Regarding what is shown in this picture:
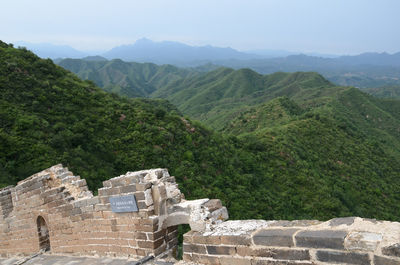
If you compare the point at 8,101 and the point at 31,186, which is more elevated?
the point at 8,101

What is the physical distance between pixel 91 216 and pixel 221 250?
10.3 feet

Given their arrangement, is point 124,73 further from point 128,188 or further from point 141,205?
point 141,205

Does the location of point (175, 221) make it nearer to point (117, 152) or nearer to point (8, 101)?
point (117, 152)

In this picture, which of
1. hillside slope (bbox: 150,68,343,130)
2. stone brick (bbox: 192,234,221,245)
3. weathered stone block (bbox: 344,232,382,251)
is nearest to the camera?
weathered stone block (bbox: 344,232,382,251)

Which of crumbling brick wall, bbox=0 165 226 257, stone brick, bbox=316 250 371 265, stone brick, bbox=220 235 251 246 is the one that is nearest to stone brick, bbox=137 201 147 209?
crumbling brick wall, bbox=0 165 226 257

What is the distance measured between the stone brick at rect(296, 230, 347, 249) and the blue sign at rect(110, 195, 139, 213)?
272 centimetres

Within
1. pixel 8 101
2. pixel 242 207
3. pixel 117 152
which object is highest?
pixel 8 101

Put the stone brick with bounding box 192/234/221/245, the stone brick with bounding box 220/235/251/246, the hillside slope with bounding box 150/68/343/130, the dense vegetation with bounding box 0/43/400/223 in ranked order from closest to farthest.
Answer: the stone brick with bounding box 220/235/251/246 < the stone brick with bounding box 192/234/221/245 < the dense vegetation with bounding box 0/43/400/223 < the hillside slope with bounding box 150/68/343/130

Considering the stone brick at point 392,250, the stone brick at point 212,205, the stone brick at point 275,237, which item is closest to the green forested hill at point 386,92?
the stone brick at point 212,205

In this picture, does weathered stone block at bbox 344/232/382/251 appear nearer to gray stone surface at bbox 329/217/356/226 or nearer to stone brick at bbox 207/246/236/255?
gray stone surface at bbox 329/217/356/226

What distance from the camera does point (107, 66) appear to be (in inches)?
5974

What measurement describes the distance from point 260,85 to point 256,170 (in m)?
85.1

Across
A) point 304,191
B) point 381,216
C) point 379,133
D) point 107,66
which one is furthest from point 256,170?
point 107,66

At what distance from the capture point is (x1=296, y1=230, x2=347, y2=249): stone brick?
304cm
